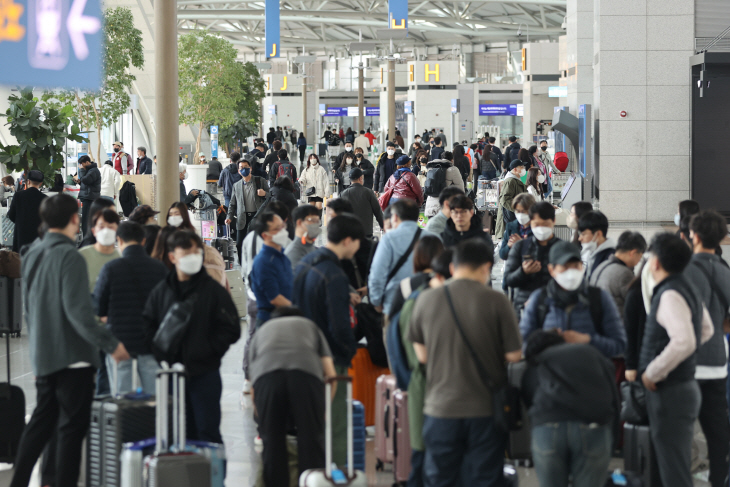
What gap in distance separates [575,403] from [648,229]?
13561mm

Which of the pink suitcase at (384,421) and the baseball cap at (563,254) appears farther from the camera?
the pink suitcase at (384,421)

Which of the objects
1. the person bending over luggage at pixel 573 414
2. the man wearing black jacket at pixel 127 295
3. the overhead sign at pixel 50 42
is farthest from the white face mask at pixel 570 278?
the overhead sign at pixel 50 42

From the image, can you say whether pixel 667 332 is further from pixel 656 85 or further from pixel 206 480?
pixel 656 85

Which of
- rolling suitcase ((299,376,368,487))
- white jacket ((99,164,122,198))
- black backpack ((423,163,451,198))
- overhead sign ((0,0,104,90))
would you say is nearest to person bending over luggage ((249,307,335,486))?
rolling suitcase ((299,376,368,487))

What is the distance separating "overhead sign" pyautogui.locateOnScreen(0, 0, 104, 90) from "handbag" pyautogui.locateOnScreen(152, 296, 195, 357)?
609 centimetres

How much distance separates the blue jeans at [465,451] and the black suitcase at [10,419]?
9.28ft

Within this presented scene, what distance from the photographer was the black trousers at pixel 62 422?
16.1 feet

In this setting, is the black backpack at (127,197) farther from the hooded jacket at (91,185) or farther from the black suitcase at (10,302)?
the black suitcase at (10,302)

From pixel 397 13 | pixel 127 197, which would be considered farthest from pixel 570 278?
pixel 397 13

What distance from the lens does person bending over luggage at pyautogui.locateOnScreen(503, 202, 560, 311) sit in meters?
6.33

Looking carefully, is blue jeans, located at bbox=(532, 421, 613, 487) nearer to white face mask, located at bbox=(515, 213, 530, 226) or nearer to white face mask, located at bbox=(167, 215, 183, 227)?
white face mask, located at bbox=(515, 213, 530, 226)

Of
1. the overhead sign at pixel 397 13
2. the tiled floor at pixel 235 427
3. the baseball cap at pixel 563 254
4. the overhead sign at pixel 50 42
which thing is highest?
the overhead sign at pixel 397 13

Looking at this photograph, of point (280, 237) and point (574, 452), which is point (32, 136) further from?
point (574, 452)

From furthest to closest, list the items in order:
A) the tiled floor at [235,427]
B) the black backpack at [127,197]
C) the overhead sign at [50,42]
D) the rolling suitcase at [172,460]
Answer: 1. the black backpack at [127,197]
2. the overhead sign at [50,42]
3. the tiled floor at [235,427]
4. the rolling suitcase at [172,460]
